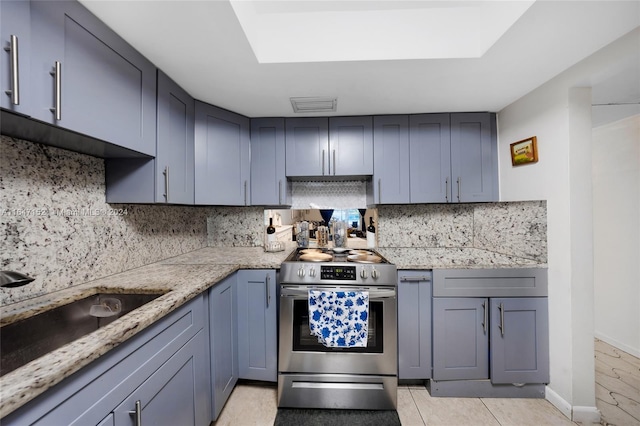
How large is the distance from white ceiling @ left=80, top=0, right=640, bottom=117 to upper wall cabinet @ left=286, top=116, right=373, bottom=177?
333 millimetres

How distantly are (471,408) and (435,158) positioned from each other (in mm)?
1841

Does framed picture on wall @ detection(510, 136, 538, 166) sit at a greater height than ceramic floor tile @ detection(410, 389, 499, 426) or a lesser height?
greater

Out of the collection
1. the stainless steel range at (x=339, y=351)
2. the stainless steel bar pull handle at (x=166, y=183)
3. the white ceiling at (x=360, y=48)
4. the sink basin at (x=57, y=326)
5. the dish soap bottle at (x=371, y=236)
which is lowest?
the stainless steel range at (x=339, y=351)

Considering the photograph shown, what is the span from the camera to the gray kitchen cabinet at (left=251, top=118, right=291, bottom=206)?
2.27 m

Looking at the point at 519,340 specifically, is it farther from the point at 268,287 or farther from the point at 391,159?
Answer: the point at 268,287

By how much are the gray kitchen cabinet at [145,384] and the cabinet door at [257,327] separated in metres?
0.39

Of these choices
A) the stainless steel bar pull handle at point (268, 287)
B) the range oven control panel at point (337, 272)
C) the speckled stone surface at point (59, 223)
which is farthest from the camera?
the stainless steel bar pull handle at point (268, 287)

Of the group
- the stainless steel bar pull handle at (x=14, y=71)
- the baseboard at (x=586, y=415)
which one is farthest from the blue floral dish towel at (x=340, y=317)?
the stainless steel bar pull handle at (x=14, y=71)

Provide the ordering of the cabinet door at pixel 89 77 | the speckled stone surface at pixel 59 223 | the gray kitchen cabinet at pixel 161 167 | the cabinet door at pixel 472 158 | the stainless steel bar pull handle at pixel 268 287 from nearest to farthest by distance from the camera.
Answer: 1. the cabinet door at pixel 89 77
2. the speckled stone surface at pixel 59 223
3. the gray kitchen cabinet at pixel 161 167
4. the stainless steel bar pull handle at pixel 268 287
5. the cabinet door at pixel 472 158

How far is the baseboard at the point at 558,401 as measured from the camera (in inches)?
62.9

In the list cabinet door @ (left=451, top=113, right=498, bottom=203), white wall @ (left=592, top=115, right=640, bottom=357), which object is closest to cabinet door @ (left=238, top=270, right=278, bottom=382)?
cabinet door @ (left=451, top=113, right=498, bottom=203)

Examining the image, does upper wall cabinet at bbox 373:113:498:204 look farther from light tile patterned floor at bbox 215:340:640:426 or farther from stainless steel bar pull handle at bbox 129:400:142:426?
stainless steel bar pull handle at bbox 129:400:142:426

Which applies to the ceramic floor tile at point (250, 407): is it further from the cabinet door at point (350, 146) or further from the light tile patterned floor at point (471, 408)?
the cabinet door at point (350, 146)

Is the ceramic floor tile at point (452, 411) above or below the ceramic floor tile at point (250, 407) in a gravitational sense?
below
